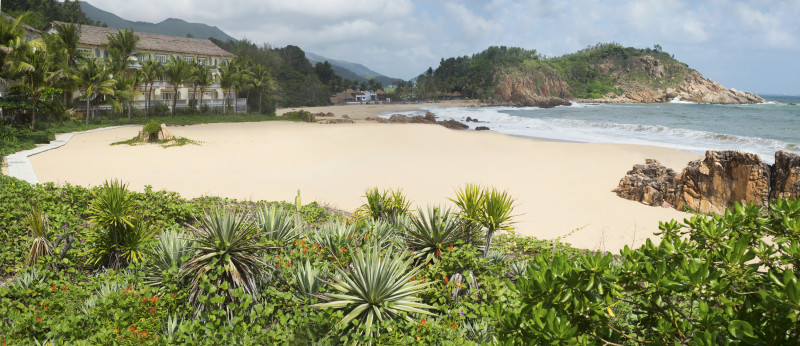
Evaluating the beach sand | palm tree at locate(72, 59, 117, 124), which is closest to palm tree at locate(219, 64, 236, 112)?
palm tree at locate(72, 59, 117, 124)

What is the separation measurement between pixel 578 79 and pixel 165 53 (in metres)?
131

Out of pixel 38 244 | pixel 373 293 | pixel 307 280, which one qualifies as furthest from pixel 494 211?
pixel 38 244

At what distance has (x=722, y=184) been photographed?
12977mm

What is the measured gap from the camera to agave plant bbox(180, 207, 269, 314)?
4.82 metres

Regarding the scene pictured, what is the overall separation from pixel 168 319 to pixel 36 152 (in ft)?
59.1

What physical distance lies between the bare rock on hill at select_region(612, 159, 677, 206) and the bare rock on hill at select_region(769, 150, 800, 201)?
2.38 m

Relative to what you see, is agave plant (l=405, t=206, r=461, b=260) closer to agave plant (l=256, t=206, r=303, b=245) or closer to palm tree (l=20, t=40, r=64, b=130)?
agave plant (l=256, t=206, r=303, b=245)

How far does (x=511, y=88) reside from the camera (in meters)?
125

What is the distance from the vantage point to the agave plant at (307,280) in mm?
4980

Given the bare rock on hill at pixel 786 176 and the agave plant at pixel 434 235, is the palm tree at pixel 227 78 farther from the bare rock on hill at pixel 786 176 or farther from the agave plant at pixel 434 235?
the agave plant at pixel 434 235

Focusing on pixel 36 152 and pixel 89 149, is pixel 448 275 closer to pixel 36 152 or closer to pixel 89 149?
pixel 36 152

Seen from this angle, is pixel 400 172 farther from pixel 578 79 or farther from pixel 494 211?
pixel 578 79

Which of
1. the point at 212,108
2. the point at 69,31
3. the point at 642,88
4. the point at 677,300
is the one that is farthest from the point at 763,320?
the point at 642,88

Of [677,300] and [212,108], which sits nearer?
[677,300]
